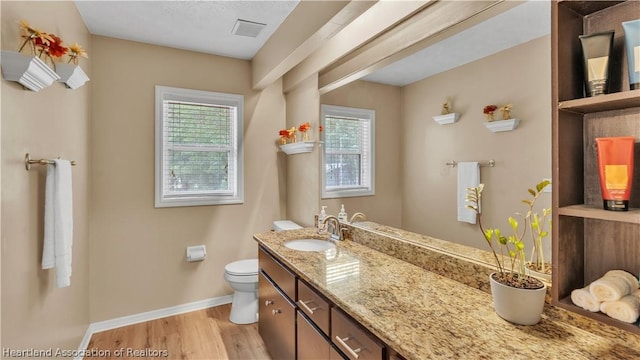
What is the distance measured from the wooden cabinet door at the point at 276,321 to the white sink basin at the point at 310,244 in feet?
1.02

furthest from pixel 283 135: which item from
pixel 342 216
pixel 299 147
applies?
pixel 342 216

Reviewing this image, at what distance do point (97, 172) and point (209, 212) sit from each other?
1.02 meters

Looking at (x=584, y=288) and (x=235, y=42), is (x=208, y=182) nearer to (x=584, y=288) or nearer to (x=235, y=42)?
(x=235, y=42)

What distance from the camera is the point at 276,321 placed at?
6.61 ft

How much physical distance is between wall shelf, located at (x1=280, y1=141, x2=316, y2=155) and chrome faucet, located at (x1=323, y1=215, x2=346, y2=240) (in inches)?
28.6

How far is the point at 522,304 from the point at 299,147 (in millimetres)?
2191

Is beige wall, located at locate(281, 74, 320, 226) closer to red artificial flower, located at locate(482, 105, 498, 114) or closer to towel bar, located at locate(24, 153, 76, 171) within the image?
red artificial flower, located at locate(482, 105, 498, 114)

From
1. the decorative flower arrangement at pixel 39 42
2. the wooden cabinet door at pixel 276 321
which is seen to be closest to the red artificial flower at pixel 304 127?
the wooden cabinet door at pixel 276 321

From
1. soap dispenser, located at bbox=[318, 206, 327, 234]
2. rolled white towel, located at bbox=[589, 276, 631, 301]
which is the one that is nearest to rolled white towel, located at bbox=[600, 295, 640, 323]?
rolled white towel, located at bbox=[589, 276, 631, 301]

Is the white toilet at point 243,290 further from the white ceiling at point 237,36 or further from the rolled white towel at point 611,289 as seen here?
the rolled white towel at point 611,289

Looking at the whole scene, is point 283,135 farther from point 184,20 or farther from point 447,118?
point 447,118

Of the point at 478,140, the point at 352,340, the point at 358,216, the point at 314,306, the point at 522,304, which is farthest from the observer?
the point at 358,216

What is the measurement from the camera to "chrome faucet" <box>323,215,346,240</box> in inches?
91.9

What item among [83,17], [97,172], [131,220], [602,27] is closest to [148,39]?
[83,17]
